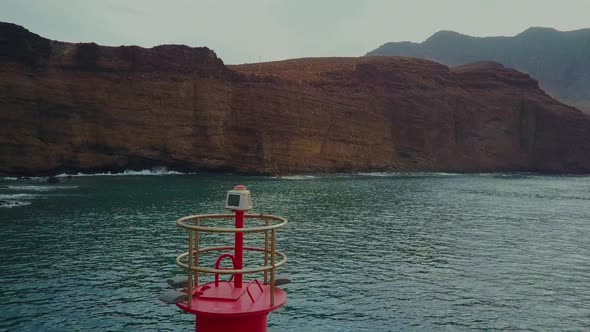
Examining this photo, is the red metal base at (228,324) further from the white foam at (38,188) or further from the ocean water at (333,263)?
the white foam at (38,188)

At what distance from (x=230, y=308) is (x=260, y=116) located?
315 ft

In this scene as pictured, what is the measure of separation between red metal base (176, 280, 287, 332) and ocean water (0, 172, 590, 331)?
11135mm

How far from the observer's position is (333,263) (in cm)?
2752

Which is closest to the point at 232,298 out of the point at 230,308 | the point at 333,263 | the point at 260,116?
the point at 230,308

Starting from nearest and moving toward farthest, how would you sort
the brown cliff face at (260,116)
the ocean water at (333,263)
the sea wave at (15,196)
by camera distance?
the ocean water at (333,263), the sea wave at (15,196), the brown cliff face at (260,116)

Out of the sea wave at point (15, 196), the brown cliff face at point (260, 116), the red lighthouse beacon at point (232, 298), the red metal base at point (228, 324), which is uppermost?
the brown cliff face at point (260, 116)

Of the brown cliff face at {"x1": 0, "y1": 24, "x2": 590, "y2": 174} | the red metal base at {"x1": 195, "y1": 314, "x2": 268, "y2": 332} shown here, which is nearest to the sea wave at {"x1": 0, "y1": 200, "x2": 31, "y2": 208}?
the brown cliff face at {"x1": 0, "y1": 24, "x2": 590, "y2": 174}

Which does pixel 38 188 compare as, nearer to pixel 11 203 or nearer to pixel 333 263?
pixel 11 203

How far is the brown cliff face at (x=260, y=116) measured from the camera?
8575 centimetres

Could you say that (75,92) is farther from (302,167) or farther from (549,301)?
(549,301)

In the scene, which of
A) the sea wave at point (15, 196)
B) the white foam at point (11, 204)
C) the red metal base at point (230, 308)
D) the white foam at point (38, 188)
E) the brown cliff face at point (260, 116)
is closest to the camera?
the red metal base at point (230, 308)

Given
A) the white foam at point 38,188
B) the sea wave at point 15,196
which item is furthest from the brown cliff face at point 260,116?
the sea wave at point 15,196

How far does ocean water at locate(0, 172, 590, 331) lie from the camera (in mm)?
18844

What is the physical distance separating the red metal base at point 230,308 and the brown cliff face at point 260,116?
84282 mm
